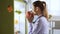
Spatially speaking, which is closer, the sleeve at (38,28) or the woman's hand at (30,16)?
the sleeve at (38,28)

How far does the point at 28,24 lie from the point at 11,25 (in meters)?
0.41

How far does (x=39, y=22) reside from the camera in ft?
4.46

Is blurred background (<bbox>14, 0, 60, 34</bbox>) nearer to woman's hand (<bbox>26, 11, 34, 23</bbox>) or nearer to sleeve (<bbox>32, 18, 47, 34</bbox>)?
woman's hand (<bbox>26, 11, 34, 23</bbox>)

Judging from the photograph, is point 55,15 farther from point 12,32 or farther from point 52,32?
point 12,32

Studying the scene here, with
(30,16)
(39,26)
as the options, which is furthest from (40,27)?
(30,16)

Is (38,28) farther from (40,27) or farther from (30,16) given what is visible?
(30,16)

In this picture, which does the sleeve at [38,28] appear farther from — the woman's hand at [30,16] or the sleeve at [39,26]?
the woman's hand at [30,16]

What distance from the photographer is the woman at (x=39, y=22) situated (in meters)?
1.36

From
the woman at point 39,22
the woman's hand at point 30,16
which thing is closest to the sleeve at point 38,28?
the woman at point 39,22

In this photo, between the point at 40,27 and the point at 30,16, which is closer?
the point at 40,27

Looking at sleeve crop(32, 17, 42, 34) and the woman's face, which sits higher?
the woman's face

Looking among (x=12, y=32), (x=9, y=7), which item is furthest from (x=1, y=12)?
(x=12, y=32)

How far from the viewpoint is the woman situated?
1361 mm

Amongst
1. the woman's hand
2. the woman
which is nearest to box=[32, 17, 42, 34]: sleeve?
the woman
